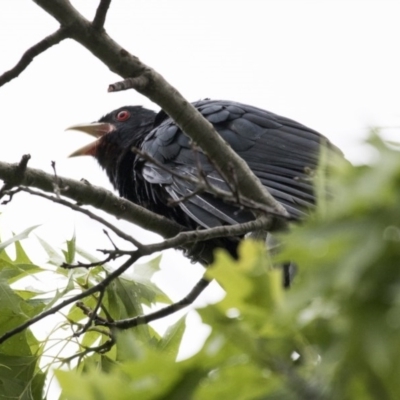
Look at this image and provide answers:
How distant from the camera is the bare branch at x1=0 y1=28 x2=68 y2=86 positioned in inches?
108

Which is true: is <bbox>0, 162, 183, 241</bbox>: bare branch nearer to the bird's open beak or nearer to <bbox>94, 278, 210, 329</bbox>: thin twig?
<bbox>94, 278, 210, 329</bbox>: thin twig

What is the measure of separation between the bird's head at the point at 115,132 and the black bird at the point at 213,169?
0.03 meters

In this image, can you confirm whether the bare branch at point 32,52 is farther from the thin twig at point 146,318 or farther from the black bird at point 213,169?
the black bird at point 213,169

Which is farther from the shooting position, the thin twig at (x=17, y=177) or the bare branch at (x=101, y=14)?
the thin twig at (x=17, y=177)

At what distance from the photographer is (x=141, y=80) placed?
2.84 metres

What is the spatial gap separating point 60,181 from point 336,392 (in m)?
2.04

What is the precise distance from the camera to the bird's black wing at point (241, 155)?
4.20 metres

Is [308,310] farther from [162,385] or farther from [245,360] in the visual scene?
[162,385]

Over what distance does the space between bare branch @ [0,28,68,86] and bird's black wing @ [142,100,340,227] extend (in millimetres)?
1504

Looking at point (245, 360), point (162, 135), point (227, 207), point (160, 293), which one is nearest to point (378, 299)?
point (245, 360)

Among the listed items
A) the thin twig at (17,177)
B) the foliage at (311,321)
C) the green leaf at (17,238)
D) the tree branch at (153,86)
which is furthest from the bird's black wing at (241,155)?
the foliage at (311,321)

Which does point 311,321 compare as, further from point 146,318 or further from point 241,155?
point 241,155

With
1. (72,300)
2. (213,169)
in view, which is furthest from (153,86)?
(213,169)

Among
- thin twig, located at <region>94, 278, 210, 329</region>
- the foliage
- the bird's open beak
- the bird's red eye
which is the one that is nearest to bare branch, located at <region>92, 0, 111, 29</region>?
thin twig, located at <region>94, 278, 210, 329</region>
